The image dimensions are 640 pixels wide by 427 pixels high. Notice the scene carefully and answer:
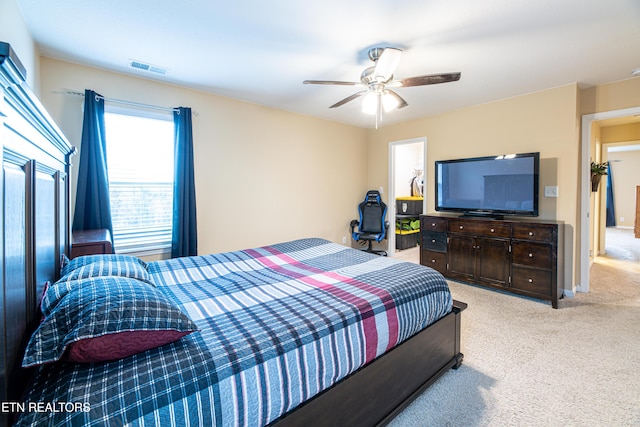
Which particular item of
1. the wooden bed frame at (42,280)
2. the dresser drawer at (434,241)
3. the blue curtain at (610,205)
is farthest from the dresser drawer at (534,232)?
the blue curtain at (610,205)

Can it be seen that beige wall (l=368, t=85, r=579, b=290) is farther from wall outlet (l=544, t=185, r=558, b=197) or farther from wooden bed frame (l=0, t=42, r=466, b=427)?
wooden bed frame (l=0, t=42, r=466, b=427)

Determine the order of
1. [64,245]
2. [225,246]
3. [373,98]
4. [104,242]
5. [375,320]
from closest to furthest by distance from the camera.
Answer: [375,320]
[64,245]
[104,242]
[373,98]
[225,246]

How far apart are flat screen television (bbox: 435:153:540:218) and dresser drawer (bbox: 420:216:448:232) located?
0.32 meters

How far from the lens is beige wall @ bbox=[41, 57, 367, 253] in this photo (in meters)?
2.72

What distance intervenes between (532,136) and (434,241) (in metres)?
1.75

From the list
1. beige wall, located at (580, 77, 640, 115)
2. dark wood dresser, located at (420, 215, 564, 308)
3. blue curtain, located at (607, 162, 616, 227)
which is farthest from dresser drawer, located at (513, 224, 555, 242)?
blue curtain, located at (607, 162, 616, 227)

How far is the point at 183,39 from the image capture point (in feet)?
7.36

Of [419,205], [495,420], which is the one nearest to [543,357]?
[495,420]

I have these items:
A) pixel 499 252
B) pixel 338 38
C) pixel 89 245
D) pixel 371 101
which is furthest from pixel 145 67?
pixel 499 252

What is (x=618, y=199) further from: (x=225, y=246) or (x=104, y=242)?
(x=104, y=242)

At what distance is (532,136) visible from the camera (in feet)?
11.5

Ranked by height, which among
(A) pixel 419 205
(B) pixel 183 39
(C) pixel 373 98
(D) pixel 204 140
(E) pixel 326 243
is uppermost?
(B) pixel 183 39

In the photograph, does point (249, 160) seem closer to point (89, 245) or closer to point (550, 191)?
point (89, 245)

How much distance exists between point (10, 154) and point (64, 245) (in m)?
1.36
